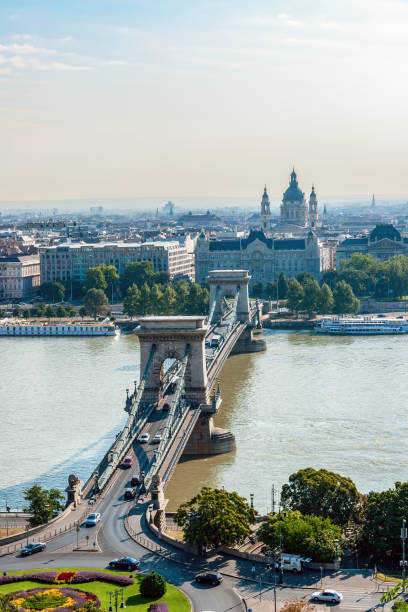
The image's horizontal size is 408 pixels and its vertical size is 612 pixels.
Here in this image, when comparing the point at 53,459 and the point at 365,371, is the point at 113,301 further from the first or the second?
the point at 53,459

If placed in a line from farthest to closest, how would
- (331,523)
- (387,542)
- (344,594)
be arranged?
(331,523) → (387,542) → (344,594)

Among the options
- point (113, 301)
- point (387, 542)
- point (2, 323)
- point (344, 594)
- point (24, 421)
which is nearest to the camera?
point (344, 594)

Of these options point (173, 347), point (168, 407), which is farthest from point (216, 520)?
point (173, 347)

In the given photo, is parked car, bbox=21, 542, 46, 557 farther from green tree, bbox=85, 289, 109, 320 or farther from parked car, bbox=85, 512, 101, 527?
green tree, bbox=85, 289, 109, 320

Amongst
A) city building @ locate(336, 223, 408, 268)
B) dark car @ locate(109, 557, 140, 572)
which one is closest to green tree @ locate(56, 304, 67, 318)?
city building @ locate(336, 223, 408, 268)

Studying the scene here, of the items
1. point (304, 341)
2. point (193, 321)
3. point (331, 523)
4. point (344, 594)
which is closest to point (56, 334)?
point (304, 341)
